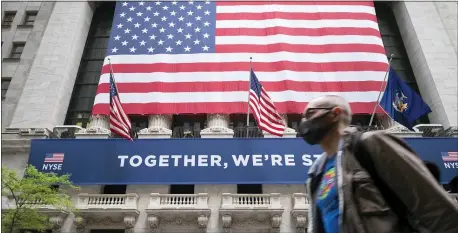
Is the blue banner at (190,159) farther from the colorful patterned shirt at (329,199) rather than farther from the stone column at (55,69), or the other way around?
the colorful patterned shirt at (329,199)

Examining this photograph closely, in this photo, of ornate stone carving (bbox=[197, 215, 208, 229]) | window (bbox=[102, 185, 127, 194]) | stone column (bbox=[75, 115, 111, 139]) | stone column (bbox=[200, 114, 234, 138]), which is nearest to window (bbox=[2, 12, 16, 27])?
stone column (bbox=[75, 115, 111, 139])

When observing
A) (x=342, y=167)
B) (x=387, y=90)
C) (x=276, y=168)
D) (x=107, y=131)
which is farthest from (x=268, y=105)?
(x=342, y=167)

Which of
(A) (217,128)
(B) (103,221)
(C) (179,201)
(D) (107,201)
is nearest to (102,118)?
(D) (107,201)

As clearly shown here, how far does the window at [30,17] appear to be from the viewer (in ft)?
99.5

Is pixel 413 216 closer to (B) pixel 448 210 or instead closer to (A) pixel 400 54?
(B) pixel 448 210

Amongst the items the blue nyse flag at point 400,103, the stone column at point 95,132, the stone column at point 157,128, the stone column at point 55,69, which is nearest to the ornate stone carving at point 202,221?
the stone column at point 157,128

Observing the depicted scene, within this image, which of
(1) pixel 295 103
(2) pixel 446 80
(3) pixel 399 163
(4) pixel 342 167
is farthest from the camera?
(2) pixel 446 80

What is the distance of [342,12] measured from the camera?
2762cm

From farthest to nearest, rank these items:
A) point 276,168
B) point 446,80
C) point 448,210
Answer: point 446,80 → point 276,168 → point 448,210

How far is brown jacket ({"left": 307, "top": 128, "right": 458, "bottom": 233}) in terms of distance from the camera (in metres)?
2.04

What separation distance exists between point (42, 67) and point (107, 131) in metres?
7.90

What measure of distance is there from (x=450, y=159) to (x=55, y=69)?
2610 cm

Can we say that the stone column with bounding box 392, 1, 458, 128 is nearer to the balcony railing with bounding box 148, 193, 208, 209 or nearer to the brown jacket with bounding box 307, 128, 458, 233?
the balcony railing with bounding box 148, 193, 208, 209

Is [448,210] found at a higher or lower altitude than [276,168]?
lower
